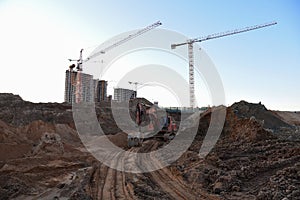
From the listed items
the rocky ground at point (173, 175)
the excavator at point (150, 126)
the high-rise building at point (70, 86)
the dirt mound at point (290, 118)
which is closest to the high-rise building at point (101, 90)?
the high-rise building at point (70, 86)

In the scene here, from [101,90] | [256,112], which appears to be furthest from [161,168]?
[101,90]

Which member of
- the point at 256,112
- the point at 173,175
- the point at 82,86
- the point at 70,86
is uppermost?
the point at 82,86

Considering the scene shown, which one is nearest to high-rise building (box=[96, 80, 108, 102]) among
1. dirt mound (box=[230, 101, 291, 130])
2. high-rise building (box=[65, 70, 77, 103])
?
high-rise building (box=[65, 70, 77, 103])

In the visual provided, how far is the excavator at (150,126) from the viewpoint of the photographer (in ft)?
82.8

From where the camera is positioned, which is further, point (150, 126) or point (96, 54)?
point (96, 54)

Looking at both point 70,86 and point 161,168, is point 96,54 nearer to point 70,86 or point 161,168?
point 70,86

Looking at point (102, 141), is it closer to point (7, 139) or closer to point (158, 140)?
point (158, 140)

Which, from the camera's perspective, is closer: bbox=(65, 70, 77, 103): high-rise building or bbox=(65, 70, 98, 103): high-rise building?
bbox=(65, 70, 77, 103): high-rise building

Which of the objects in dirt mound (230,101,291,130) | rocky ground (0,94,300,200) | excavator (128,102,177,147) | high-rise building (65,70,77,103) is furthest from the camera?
high-rise building (65,70,77,103)

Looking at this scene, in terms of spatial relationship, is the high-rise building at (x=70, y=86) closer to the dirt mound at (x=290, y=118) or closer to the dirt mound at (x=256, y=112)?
A: the dirt mound at (x=290, y=118)

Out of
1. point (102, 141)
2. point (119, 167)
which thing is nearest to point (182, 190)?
point (119, 167)

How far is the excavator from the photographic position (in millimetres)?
25248

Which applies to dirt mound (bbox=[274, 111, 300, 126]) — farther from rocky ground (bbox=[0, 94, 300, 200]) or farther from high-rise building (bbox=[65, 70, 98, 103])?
high-rise building (bbox=[65, 70, 98, 103])

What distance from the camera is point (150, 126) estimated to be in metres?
25.9
